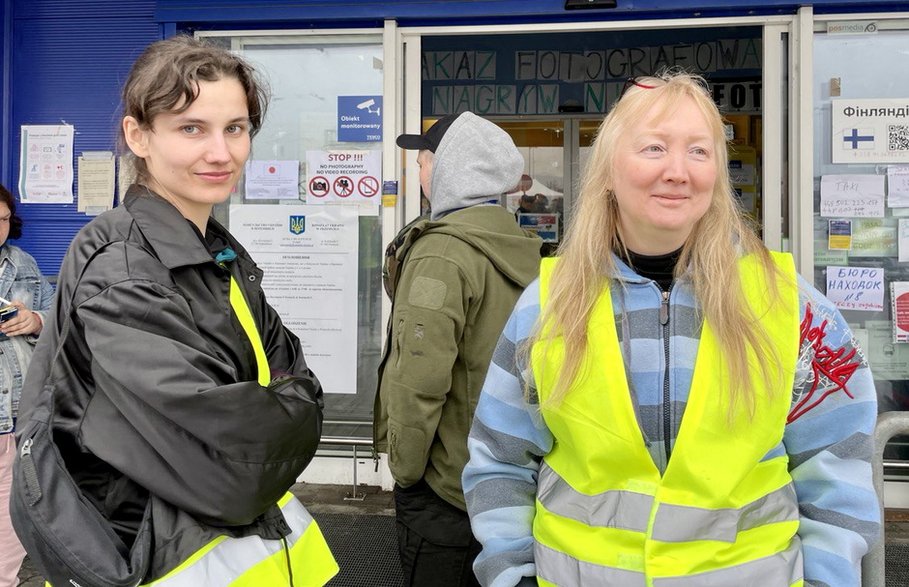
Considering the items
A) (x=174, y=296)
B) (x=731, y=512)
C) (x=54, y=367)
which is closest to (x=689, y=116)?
(x=731, y=512)

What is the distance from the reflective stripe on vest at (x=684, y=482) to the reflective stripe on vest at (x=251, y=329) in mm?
568

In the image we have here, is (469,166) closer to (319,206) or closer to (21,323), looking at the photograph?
(21,323)

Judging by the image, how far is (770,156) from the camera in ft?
14.4

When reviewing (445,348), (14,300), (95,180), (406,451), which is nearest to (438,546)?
(406,451)

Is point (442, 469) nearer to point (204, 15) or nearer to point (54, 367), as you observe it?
point (54, 367)

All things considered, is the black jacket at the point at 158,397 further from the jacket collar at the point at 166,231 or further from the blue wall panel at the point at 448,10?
the blue wall panel at the point at 448,10

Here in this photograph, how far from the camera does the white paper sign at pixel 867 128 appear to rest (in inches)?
172

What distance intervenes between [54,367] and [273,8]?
372cm

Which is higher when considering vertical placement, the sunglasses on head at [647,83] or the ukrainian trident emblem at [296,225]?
the ukrainian trident emblem at [296,225]

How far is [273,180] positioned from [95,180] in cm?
110

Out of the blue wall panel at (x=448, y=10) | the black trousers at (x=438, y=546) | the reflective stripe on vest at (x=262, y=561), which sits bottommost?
the black trousers at (x=438, y=546)

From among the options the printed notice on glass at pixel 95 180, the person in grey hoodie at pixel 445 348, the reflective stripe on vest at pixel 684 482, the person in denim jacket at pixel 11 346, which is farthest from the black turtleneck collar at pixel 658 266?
the printed notice on glass at pixel 95 180

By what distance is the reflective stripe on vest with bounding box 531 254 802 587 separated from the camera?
4.41 feet

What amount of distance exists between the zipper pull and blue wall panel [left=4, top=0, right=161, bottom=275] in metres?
4.23
